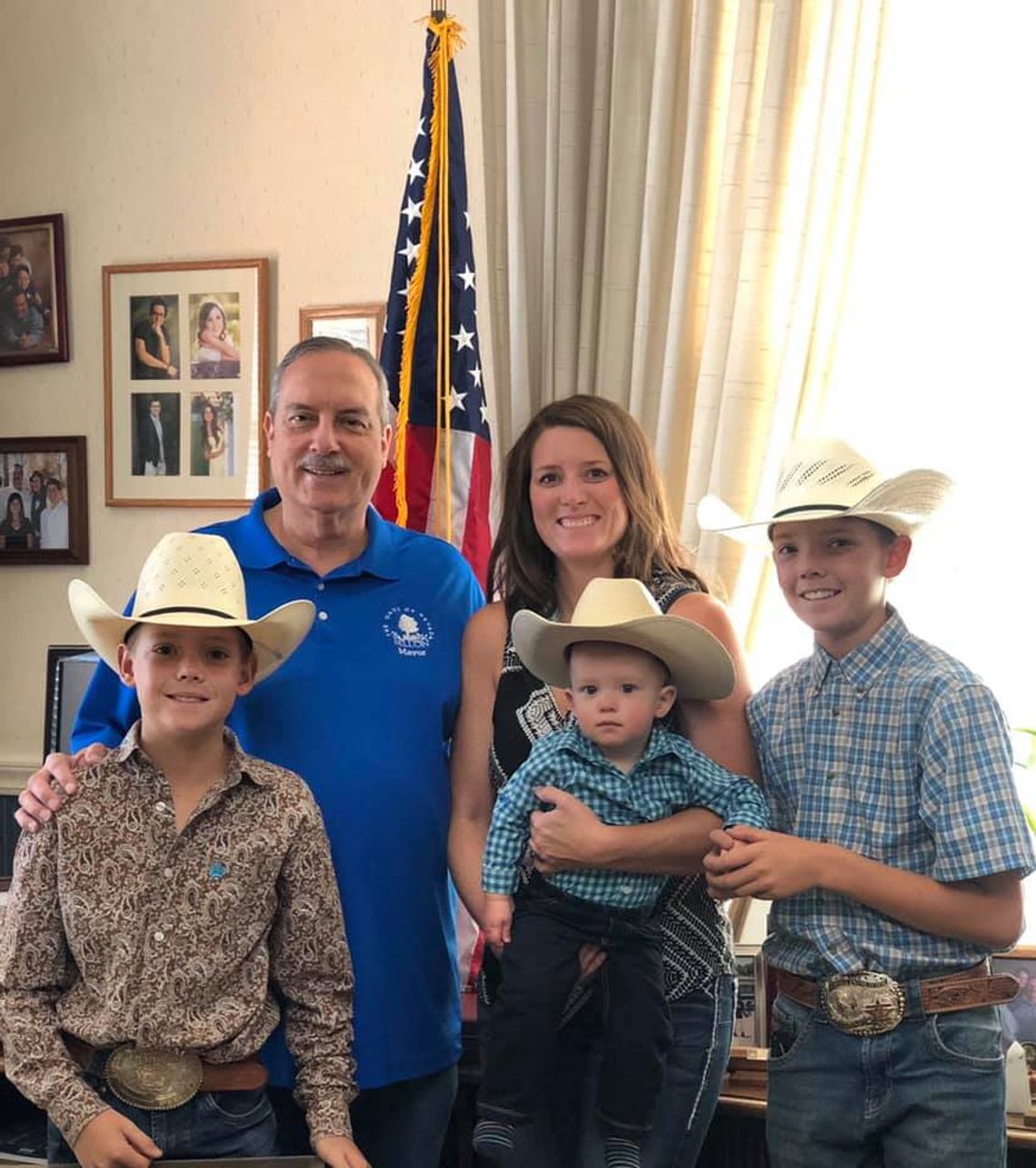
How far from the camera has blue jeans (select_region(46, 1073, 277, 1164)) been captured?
6.03 ft

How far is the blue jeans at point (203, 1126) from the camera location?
1.84 m

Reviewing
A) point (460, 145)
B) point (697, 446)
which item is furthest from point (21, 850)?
point (460, 145)

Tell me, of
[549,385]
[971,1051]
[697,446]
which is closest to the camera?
[971,1051]

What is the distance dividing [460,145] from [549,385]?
554 mm

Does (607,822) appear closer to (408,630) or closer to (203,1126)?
(408,630)

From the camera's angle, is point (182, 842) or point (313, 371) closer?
point (182, 842)

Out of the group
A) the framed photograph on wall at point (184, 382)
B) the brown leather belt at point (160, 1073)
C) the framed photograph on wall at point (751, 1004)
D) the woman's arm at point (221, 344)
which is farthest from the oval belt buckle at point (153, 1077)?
the woman's arm at point (221, 344)

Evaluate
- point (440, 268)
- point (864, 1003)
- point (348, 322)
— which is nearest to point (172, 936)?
point (864, 1003)

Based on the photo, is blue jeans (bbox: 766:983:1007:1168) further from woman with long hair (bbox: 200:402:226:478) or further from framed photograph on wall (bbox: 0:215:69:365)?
framed photograph on wall (bbox: 0:215:69:365)

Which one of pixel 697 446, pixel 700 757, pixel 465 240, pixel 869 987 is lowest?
pixel 869 987

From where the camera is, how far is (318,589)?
2191mm

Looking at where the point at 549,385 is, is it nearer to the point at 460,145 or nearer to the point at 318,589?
the point at 460,145

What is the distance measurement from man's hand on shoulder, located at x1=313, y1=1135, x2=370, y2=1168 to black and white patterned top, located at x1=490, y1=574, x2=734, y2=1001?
448mm

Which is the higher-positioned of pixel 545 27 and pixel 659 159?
pixel 545 27
